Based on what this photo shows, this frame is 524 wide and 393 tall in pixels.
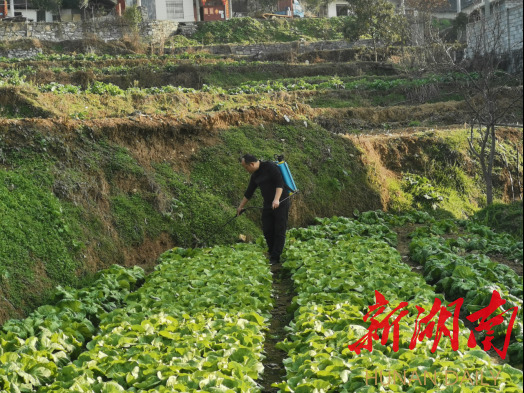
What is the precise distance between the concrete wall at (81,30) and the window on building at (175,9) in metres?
3.31

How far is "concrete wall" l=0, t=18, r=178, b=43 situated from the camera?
45.1m

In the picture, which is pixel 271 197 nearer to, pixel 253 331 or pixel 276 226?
pixel 276 226

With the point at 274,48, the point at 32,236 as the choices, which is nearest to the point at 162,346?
the point at 32,236

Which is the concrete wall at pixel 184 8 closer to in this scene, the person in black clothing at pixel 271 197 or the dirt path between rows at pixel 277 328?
the person in black clothing at pixel 271 197

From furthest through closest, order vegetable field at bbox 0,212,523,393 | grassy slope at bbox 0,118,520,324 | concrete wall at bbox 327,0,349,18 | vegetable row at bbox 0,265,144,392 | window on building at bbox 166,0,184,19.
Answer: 1. concrete wall at bbox 327,0,349,18
2. window on building at bbox 166,0,184,19
3. grassy slope at bbox 0,118,520,324
4. vegetable row at bbox 0,265,144,392
5. vegetable field at bbox 0,212,523,393

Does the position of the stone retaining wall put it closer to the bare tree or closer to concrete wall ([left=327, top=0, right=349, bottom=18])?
Result: the bare tree

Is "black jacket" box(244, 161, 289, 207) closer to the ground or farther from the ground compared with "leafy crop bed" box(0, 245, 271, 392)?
farther from the ground

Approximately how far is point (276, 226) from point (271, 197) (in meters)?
0.60

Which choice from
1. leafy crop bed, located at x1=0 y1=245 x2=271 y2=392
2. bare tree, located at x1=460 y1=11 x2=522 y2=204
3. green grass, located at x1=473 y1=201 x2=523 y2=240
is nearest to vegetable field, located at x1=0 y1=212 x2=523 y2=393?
leafy crop bed, located at x1=0 y1=245 x2=271 y2=392

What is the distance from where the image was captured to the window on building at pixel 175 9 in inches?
2144

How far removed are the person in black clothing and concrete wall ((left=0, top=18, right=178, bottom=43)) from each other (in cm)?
3559

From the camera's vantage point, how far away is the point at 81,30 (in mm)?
47250

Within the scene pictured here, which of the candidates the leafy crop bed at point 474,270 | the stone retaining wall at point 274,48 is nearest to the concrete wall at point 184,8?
the stone retaining wall at point 274,48

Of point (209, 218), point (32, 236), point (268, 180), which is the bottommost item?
point (209, 218)
